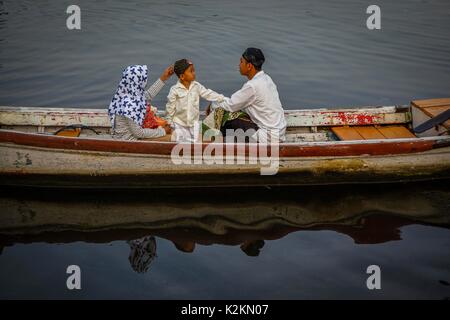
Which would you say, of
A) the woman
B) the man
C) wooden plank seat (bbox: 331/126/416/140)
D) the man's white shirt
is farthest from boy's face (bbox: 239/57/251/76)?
wooden plank seat (bbox: 331/126/416/140)

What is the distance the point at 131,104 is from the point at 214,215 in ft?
5.37

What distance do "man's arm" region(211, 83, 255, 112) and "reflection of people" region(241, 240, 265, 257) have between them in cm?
157

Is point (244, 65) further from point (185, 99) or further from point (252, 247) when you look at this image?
point (252, 247)

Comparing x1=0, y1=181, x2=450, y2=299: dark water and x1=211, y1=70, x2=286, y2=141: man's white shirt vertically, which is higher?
x1=211, y1=70, x2=286, y2=141: man's white shirt

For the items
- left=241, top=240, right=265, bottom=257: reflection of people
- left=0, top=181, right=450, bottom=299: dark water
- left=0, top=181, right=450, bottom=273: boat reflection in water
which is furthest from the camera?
left=0, top=181, right=450, bottom=273: boat reflection in water

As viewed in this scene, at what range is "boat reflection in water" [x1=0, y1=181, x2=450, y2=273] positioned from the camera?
5656 millimetres

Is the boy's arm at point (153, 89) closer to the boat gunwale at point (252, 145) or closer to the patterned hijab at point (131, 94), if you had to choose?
the patterned hijab at point (131, 94)

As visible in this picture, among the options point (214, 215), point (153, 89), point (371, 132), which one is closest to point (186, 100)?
point (153, 89)

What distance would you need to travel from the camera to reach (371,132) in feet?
22.8

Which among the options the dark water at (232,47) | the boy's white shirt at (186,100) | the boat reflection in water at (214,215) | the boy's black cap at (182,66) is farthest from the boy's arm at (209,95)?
the dark water at (232,47)

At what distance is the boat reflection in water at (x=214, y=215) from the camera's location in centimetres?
566

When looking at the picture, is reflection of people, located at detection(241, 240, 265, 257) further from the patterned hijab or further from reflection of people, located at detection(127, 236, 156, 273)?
the patterned hijab

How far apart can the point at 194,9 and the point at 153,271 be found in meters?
11.1
